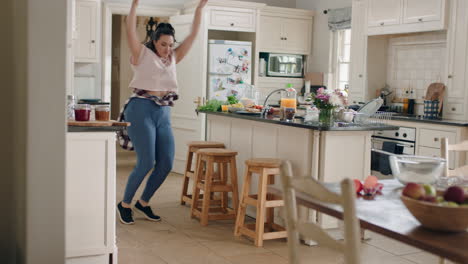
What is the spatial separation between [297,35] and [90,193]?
5563 millimetres

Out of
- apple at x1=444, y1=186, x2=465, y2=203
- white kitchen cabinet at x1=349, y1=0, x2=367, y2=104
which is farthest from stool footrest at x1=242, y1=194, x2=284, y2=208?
white kitchen cabinet at x1=349, y1=0, x2=367, y2=104

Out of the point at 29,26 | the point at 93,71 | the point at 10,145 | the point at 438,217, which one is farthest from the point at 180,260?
the point at 93,71

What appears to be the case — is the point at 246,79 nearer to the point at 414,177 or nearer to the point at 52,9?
the point at 52,9

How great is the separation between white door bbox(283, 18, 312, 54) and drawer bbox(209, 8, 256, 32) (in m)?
0.79

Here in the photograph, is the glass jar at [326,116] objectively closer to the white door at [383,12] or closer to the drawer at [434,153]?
the drawer at [434,153]

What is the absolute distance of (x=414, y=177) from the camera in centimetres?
219

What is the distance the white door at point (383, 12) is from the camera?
6201 millimetres

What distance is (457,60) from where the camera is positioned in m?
5.52

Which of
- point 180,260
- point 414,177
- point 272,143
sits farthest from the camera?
point 272,143

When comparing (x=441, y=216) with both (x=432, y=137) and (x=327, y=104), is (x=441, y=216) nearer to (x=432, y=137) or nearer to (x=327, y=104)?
(x=327, y=104)

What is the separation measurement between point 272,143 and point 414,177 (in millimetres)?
2452

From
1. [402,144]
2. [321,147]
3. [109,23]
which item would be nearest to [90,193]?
[321,147]

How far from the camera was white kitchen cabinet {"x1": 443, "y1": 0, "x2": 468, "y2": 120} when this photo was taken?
214 inches

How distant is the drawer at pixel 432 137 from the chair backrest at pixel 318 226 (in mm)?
3788
